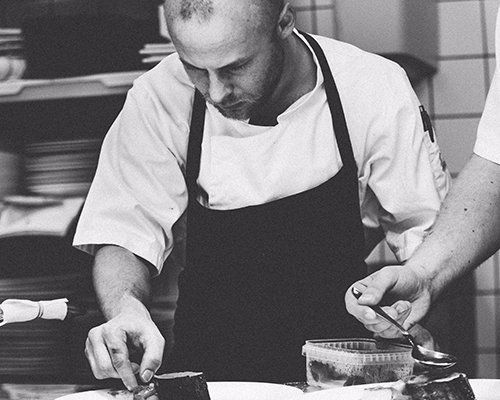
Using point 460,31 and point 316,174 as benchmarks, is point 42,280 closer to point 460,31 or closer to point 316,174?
point 316,174

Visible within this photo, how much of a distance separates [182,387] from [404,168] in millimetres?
855

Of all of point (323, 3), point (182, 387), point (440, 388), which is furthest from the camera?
point (323, 3)

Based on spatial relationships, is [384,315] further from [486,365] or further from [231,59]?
[486,365]

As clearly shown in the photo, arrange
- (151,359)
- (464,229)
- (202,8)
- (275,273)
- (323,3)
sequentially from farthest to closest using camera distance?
1. (323,3)
2. (275,273)
3. (202,8)
4. (464,229)
5. (151,359)

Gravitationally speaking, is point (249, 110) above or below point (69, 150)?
above

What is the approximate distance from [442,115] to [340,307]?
1.31 metres

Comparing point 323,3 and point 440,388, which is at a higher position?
point 323,3

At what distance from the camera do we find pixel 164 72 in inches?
86.4

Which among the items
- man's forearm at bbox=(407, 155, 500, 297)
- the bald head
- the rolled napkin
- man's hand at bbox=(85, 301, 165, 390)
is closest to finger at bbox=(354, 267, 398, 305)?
man's forearm at bbox=(407, 155, 500, 297)

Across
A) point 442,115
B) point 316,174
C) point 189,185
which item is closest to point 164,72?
→ point 189,185

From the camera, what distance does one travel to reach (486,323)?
10.3 ft

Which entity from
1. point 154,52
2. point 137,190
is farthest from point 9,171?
point 137,190

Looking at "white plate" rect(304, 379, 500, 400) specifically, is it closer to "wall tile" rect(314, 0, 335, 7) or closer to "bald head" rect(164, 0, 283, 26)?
"bald head" rect(164, 0, 283, 26)

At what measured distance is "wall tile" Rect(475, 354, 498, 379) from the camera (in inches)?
124
